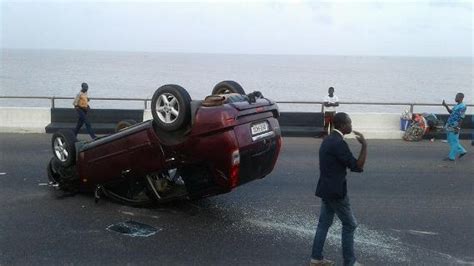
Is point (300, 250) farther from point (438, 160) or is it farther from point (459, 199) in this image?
point (438, 160)

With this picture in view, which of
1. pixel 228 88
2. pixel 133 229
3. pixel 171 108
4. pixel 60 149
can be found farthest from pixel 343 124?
pixel 60 149

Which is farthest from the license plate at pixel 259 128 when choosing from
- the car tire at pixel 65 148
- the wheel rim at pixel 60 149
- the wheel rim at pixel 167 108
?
the wheel rim at pixel 60 149

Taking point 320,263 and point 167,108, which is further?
point 167,108

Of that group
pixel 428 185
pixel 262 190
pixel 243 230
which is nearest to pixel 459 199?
pixel 428 185

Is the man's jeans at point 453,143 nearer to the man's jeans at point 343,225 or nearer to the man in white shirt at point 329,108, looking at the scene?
the man in white shirt at point 329,108

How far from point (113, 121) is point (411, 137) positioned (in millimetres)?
8730

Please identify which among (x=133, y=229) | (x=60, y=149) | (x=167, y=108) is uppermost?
(x=167, y=108)

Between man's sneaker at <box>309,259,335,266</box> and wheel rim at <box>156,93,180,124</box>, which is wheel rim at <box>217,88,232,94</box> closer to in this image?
wheel rim at <box>156,93,180,124</box>

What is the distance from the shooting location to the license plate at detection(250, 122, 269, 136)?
21.7 ft

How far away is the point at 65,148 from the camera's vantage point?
802 centimetres

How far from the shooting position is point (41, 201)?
26.3 ft

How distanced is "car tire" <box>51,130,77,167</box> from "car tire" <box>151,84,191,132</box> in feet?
6.33

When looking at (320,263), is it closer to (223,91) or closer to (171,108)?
(171,108)

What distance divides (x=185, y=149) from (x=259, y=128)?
39.1 inches
